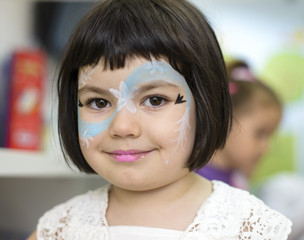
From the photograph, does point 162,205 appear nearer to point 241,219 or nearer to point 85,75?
point 241,219

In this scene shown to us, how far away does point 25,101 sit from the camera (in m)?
1.47

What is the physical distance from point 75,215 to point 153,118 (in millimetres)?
301

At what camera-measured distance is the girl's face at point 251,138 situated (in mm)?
1694

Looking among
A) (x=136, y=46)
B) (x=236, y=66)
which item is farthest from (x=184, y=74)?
(x=236, y=66)

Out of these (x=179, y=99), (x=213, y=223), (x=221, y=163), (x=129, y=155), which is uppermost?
(x=179, y=99)

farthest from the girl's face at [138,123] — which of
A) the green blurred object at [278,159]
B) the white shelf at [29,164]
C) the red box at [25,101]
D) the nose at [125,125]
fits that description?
the green blurred object at [278,159]

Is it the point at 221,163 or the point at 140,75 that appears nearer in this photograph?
the point at 140,75

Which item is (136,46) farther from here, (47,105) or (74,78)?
(47,105)

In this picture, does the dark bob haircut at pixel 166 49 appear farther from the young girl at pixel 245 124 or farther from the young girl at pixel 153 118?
the young girl at pixel 245 124

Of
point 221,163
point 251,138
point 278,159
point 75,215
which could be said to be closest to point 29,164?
point 75,215

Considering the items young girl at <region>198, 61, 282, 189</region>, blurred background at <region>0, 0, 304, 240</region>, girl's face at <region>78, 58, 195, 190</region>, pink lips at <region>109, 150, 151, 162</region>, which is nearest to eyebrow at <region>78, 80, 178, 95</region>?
girl's face at <region>78, 58, 195, 190</region>

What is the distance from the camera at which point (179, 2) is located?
877 millimetres

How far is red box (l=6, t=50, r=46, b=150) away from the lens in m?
1.46

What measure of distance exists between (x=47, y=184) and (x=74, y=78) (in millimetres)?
656
